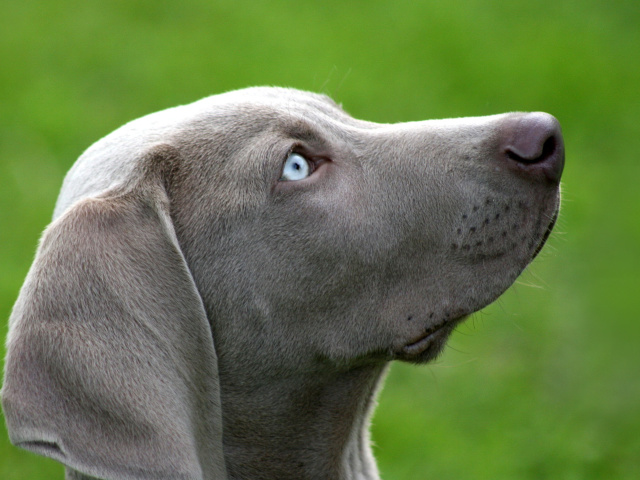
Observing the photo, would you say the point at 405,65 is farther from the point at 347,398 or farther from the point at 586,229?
the point at 347,398

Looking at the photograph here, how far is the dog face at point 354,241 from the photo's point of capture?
3104 mm

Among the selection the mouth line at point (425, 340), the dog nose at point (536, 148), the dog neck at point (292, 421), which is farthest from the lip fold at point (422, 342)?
the dog nose at point (536, 148)

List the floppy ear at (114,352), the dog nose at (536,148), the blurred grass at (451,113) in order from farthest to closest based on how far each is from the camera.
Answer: the blurred grass at (451,113) → the dog nose at (536,148) → the floppy ear at (114,352)

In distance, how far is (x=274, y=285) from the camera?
10.2ft

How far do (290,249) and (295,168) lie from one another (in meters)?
0.28

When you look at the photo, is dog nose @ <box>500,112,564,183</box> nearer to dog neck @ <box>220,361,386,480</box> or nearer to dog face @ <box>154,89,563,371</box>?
dog face @ <box>154,89,563,371</box>

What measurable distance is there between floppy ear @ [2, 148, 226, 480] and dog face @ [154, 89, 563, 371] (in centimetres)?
17

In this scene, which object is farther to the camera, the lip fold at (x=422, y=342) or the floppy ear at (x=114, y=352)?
the lip fold at (x=422, y=342)

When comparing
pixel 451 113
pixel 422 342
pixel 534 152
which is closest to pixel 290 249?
pixel 422 342

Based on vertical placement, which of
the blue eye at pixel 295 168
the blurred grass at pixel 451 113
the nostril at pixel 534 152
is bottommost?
the blurred grass at pixel 451 113

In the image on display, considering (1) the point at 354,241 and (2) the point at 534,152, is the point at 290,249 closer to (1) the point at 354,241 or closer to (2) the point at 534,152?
(1) the point at 354,241

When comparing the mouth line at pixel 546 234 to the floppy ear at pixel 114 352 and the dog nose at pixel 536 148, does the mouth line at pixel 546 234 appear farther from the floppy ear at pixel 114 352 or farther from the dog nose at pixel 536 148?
the floppy ear at pixel 114 352

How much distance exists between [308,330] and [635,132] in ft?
20.5

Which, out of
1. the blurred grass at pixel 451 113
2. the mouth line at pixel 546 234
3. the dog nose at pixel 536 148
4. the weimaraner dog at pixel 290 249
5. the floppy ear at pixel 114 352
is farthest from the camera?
the blurred grass at pixel 451 113
